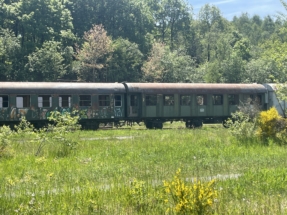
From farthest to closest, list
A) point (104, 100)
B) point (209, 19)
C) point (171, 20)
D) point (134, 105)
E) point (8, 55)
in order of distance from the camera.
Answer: point (209, 19) → point (171, 20) → point (8, 55) → point (134, 105) → point (104, 100)

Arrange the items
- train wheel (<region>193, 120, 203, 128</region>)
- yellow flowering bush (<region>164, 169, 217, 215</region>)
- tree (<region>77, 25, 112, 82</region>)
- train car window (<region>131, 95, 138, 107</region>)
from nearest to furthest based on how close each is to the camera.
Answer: yellow flowering bush (<region>164, 169, 217, 215</region>) → train car window (<region>131, 95, 138, 107</region>) → train wheel (<region>193, 120, 203, 128</region>) → tree (<region>77, 25, 112, 82</region>)

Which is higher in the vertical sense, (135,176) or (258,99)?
(258,99)

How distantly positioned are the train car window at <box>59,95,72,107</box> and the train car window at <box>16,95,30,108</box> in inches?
80.4

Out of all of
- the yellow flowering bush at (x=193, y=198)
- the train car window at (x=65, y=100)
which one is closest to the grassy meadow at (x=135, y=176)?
the yellow flowering bush at (x=193, y=198)

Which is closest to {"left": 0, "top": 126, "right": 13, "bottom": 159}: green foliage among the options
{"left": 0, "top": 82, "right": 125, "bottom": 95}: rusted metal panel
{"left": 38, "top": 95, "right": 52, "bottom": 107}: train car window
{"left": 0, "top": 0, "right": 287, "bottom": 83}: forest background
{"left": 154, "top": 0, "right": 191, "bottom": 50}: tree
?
{"left": 0, "top": 82, "right": 125, "bottom": 95}: rusted metal panel

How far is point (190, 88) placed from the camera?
26.3 metres

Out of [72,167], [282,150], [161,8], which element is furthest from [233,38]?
[72,167]

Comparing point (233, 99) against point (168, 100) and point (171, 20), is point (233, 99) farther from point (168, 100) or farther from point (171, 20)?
point (171, 20)

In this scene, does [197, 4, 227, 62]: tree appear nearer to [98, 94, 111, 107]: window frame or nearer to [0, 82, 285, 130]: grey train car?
[0, 82, 285, 130]: grey train car

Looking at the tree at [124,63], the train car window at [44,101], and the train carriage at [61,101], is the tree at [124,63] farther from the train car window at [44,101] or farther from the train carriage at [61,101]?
the train car window at [44,101]

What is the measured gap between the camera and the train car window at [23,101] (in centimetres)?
2202

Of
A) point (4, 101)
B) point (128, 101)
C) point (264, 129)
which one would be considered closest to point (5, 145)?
point (264, 129)

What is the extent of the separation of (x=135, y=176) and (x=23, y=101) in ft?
50.4

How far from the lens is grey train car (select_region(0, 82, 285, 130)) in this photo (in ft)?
72.8
